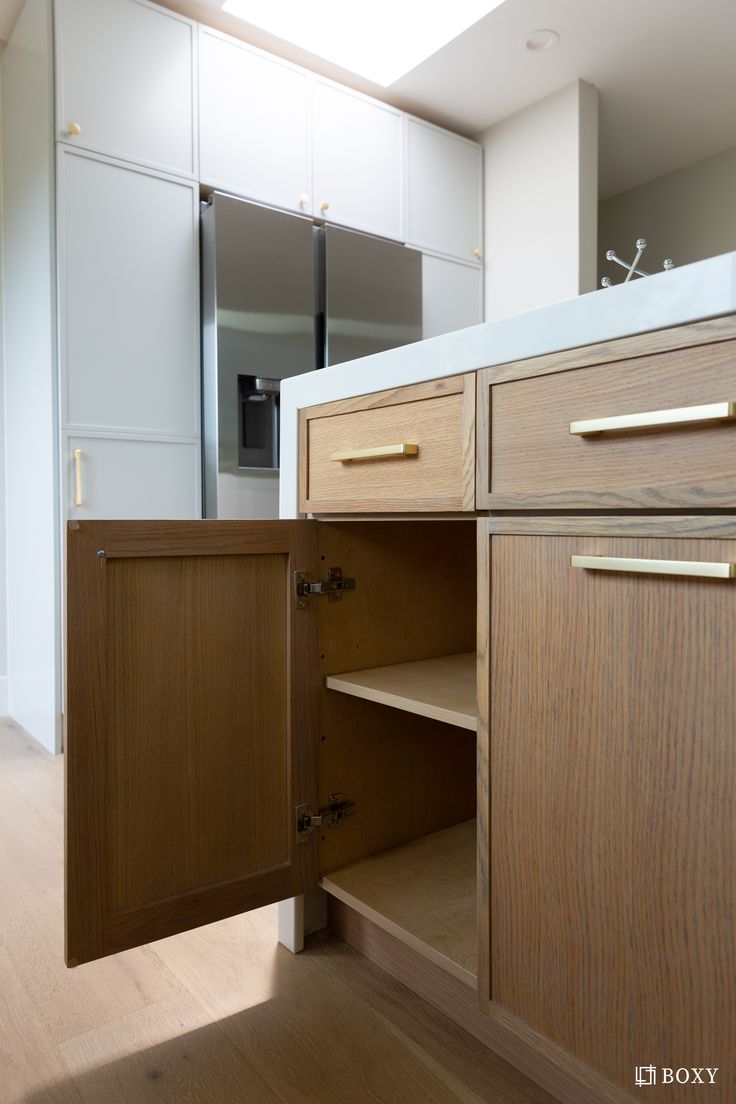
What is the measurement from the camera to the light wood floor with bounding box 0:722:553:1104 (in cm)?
98

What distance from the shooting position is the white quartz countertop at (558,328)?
70cm

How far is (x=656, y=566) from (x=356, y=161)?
9.12 ft

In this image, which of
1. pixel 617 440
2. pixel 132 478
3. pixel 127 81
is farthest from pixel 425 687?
pixel 127 81

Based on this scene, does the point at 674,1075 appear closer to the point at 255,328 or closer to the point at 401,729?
the point at 401,729

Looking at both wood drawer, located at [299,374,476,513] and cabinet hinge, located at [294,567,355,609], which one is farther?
cabinet hinge, located at [294,567,355,609]

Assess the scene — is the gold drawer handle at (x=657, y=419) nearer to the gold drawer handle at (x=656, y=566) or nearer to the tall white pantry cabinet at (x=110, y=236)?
the gold drawer handle at (x=656, y=566)

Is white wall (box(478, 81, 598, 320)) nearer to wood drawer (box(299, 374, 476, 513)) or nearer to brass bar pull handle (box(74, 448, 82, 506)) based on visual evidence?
brass bar pull handle (box(74, 448, 82, 506))

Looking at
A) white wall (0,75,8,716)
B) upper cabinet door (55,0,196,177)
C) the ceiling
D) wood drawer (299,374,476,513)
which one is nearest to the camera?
wood drawer (299,374,476,513)

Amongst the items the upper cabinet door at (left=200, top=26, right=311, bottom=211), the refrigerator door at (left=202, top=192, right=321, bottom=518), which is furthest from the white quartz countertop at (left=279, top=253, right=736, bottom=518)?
the upper cabinet door at (left=200, top=26, right=311, bottom=211)

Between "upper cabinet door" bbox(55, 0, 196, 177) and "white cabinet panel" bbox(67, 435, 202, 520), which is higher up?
"upper cabinet door" bbox(55, 0, 196, 177)

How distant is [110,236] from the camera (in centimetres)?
240

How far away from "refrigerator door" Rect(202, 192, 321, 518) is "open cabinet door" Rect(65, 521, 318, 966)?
1.39 meters

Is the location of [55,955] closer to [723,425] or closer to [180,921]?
[180,921]

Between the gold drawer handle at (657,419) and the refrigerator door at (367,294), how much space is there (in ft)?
6.94
